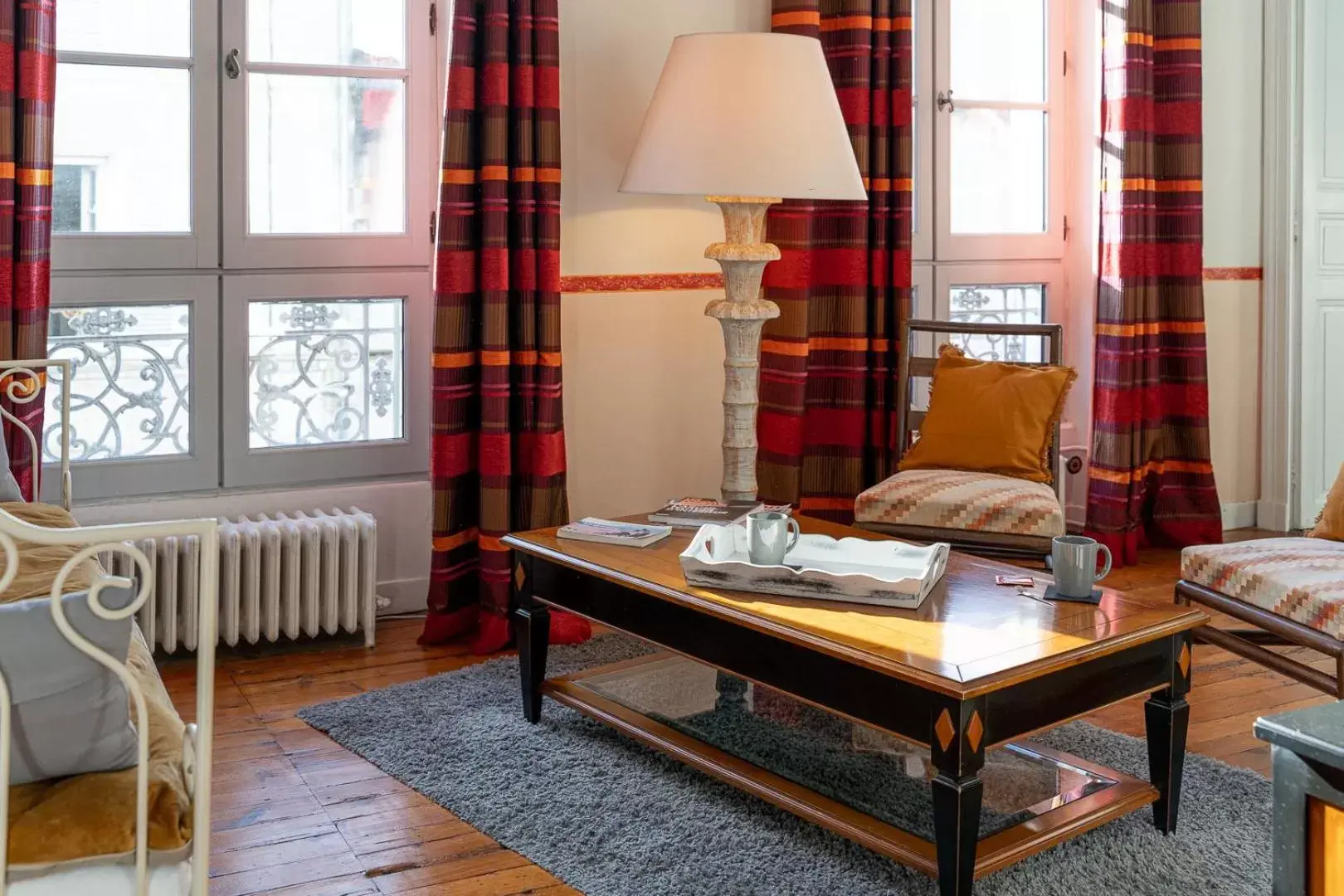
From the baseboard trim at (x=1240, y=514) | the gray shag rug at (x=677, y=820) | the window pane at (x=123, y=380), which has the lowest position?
the gray shag rug at (x=677, y=820)

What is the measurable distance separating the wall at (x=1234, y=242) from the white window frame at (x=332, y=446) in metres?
2.95

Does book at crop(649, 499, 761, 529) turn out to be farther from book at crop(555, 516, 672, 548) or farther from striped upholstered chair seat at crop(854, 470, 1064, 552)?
striped upholstered chair seat at crop(854, 470, 1064, 552)

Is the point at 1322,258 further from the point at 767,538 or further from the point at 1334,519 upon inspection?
the point at 767,538

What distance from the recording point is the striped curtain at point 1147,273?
15.7 feet

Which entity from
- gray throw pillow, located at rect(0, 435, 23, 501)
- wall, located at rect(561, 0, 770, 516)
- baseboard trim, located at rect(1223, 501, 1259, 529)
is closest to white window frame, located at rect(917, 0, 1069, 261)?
wall, located at rect(561, 0, 770, 516)

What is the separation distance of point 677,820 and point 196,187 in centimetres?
219

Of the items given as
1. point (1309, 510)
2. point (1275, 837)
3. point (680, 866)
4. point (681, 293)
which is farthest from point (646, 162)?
point (1309, 510)

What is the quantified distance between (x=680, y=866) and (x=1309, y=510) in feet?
12.2

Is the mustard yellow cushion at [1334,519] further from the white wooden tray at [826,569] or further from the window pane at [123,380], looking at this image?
the window pane at [123,380]

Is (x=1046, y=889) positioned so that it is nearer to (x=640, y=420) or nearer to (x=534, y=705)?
(x=534, y=705)

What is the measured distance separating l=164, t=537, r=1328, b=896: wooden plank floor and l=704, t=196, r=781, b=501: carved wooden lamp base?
0.90 meters

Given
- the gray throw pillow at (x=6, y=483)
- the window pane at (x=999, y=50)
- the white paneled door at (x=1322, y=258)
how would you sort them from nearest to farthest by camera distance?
the gray throw pillow at (x=6, y=483)
the window pane at (x=999, y=50)
the white paneled door at (x=1322, y=258)

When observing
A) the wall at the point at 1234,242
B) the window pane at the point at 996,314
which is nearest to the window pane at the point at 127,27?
the window pane at the point at 996,314

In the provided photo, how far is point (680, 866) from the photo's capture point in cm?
243
